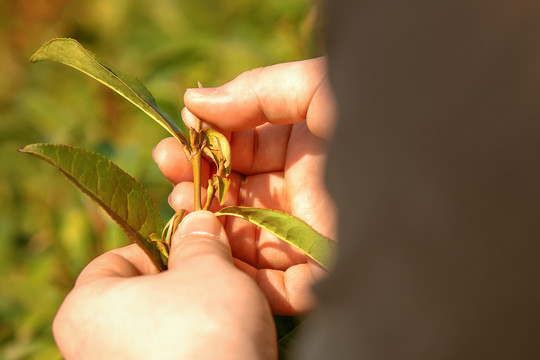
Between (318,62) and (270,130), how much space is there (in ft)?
0.70

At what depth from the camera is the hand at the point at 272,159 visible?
977 millimetres

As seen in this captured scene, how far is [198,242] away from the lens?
76cm

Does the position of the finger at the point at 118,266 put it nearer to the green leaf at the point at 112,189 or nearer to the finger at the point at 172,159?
the green leaf at the point at 112,189

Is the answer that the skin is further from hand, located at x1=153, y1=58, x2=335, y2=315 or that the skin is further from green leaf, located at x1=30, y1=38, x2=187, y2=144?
green leaf, located at x1=30, y1=38, x2=187, y2=144

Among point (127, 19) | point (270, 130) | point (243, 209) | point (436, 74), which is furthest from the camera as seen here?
point (127, 19)

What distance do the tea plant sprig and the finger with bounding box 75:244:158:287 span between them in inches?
1.6

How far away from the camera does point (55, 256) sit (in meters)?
1.58

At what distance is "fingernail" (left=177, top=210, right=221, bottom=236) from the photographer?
811mm

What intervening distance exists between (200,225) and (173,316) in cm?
24

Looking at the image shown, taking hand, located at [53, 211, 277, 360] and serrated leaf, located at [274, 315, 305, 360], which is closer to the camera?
hand, located at [53, 211, 277, 360]

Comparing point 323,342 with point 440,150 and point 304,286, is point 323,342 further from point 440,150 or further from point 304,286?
point 304,286

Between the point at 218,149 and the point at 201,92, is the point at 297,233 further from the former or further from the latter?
the point at 201,92

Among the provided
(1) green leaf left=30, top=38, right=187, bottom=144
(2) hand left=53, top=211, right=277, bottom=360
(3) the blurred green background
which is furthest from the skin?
(3) the blurred green background

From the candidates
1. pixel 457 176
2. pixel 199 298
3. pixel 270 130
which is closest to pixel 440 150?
pixel 457 176
